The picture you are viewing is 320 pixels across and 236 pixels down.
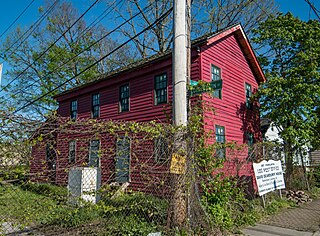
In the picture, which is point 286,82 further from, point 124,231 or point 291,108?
point 124,231

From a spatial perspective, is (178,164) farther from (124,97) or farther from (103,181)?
(124,97)

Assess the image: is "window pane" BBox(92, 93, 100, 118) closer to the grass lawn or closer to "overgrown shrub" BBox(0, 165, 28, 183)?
the grass lawn

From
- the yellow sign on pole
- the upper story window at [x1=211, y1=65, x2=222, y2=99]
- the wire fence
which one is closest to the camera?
the wire fence

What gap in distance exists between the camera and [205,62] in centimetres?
1102

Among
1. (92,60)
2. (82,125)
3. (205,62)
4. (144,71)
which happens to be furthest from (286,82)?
(92,60)

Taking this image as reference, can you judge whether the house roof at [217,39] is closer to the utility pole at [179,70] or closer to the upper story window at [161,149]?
the utility pole at [179,70]

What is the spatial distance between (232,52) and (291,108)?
387 cm

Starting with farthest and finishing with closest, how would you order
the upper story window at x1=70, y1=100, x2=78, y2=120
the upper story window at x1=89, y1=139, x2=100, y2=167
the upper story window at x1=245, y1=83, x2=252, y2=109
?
1. the upper story window at x1=70, y1=100, x2=78, y2=120
2. the upper story window at x1=245, y1=83, x2=252, y2=109
3. the upper story window at x1=89, y1=139, x2=100, y2=167

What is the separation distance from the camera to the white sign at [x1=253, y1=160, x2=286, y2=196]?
7.95 metres

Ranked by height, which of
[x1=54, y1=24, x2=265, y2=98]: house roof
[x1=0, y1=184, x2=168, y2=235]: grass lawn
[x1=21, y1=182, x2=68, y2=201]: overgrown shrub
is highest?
[x1=54, y1=24, x2=265, y2=98]: house roof

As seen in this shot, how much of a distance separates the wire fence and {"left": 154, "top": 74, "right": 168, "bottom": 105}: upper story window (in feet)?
19.3

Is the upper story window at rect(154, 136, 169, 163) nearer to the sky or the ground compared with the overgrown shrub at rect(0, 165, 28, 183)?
nearer to the sky

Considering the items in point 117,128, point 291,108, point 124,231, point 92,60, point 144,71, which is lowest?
point 124,231

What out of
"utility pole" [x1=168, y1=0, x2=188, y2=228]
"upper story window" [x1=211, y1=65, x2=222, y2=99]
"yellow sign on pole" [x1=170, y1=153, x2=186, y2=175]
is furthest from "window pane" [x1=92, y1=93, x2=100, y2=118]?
"yellow sign on pole" [x1=170, y1=153, x2=186, y2=175]
